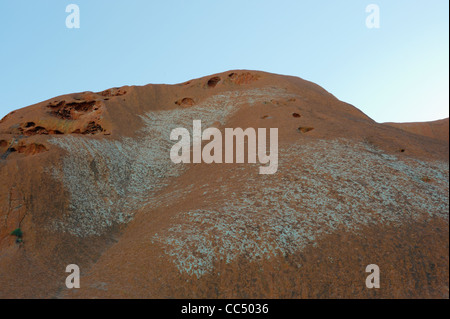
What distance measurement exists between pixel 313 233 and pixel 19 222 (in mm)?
14492

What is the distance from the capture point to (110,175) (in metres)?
Result: 23.2

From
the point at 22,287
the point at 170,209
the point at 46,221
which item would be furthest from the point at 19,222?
the point at 170,209

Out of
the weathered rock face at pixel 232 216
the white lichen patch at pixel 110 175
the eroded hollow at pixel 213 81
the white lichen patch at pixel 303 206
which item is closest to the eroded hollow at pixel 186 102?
the eroded hollow at pixel 213 81

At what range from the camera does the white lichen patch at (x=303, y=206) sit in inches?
589

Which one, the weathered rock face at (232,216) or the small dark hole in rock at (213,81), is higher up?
the small dark hole in rock at (213,81)

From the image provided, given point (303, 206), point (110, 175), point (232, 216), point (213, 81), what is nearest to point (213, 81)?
point (213, 81)

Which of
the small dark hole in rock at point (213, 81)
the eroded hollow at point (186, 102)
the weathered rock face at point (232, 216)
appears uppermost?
the small dark hole in rock at point (213, 81)

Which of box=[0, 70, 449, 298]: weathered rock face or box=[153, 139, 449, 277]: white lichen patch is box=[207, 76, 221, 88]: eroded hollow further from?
box=[153, 139, 449, 277]: white lichen patch

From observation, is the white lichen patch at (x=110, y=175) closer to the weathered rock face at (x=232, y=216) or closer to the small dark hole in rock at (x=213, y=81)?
the weathered rock face at (x=232, y=216)

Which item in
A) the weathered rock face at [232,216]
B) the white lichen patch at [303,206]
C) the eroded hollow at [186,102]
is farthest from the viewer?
the eroded hollow at [186,102]

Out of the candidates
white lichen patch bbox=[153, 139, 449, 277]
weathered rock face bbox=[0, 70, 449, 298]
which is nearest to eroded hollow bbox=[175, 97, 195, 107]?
weathered rock face bbox=[0, 70, 449, 298]

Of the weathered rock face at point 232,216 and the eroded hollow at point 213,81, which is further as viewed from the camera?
the eroded hollow at point 213,81

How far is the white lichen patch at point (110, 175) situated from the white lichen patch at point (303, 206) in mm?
5144
